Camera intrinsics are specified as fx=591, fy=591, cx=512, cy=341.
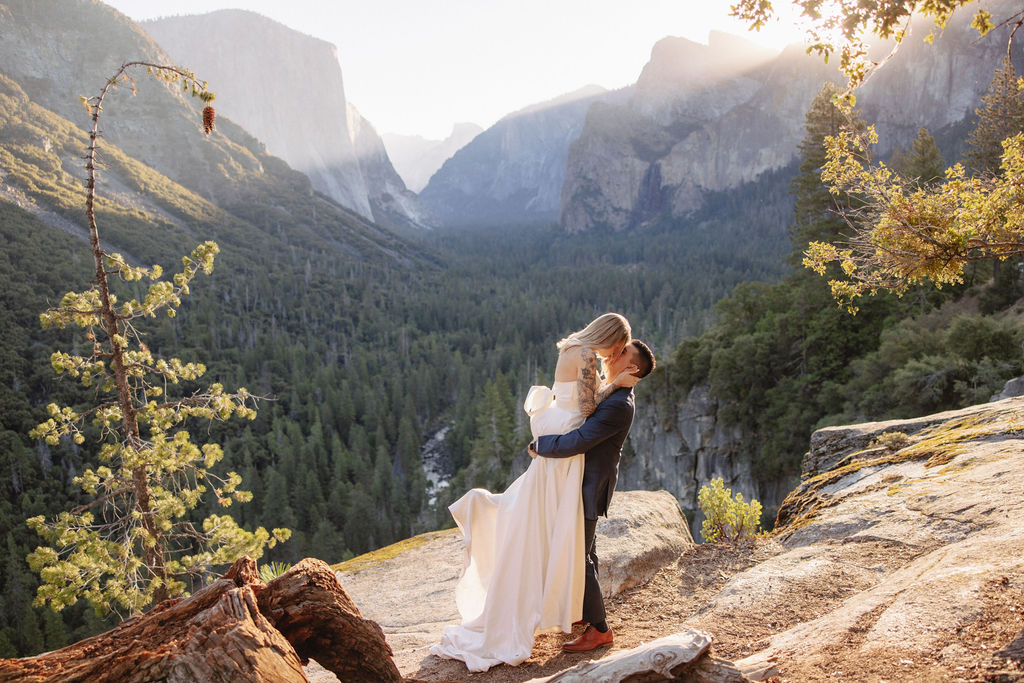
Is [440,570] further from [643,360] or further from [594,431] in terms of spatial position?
[643,360]

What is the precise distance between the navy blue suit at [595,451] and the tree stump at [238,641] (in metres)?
1.60

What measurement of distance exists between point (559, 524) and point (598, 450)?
638mm

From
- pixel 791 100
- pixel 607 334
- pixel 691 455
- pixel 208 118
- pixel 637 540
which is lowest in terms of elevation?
pixel 691 455

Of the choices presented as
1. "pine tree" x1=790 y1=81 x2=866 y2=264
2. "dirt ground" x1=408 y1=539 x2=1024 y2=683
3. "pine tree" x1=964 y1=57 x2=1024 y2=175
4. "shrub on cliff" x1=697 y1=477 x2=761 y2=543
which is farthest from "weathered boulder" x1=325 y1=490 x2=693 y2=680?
"pine tree" x1=964 y1=57 x2=1024 y2=175

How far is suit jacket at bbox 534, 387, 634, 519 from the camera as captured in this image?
4141mm

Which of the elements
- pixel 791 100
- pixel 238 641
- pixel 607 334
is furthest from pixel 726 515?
pixel 791 100

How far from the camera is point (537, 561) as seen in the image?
175 inches

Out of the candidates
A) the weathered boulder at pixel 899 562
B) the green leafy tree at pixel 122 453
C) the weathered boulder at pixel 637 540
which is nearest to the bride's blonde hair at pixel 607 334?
the weathered boulder at pixel 899 562

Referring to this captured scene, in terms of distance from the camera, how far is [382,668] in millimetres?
3580

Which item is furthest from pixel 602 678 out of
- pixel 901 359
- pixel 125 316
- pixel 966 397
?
pixel 901 359

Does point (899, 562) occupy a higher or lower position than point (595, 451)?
lower

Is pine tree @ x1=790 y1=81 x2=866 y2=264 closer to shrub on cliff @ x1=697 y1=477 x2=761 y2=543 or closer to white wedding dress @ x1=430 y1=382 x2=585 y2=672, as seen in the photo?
shrub on cliff @ x1=697 y1=477 x2=761 y2=543

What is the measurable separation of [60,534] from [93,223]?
374cm

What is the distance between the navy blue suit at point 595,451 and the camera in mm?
4145
